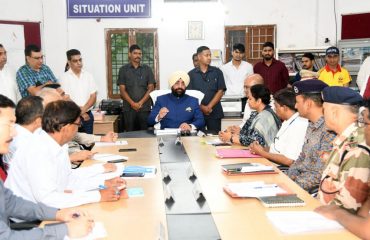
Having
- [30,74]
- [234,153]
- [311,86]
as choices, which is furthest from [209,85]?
[311,86]

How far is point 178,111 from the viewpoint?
496 centimetres

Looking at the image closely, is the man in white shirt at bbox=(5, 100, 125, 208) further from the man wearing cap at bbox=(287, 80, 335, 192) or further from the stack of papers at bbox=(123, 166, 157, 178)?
the man wearing cap at bbox=(287, 80, 335, 192)

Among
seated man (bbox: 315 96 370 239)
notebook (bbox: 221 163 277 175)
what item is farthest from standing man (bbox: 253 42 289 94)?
seated man (bbox: 315 96 370 239)

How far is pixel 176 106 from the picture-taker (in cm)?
498

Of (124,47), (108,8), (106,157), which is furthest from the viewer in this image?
(124,47)

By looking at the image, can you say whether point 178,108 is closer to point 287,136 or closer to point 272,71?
point 287,136

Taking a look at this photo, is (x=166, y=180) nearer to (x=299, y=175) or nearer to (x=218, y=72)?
(x=299, y=175)

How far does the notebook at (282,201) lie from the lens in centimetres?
214

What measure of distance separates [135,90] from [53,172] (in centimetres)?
424

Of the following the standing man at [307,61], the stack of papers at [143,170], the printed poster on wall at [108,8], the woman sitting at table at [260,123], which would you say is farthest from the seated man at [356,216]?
the printed poster on wall at [108,8]

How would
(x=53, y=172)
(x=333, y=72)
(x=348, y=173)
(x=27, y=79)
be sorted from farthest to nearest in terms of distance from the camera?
(x=333, y=72)
(x=27, y=79)
(x=53, y=172)
(x=348, y=173)

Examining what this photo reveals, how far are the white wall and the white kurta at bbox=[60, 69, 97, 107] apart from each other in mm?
1670

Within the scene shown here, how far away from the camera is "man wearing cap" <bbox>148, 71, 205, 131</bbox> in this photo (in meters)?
4.95

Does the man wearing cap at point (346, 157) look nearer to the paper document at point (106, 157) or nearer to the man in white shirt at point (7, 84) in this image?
the paper document at point (106, 157)
